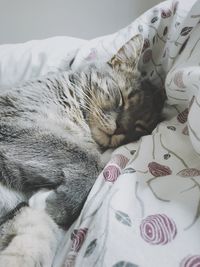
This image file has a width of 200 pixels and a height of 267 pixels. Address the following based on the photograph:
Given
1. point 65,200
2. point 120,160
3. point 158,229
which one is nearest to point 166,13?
point 120,160

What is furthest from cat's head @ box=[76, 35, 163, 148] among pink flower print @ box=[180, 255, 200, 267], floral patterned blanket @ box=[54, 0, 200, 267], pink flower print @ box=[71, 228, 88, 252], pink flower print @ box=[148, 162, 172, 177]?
pink flower print @ box=[180, 255, 200, 267]

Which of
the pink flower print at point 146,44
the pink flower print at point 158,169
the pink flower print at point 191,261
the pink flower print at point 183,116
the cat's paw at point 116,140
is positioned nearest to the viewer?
the pink flower print at point 191,261

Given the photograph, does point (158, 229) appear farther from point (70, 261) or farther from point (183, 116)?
point (183, 116)

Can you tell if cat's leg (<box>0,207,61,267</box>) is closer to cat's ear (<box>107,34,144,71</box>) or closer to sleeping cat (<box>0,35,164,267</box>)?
sleeping cat (<box>0,35,164,267</box>)

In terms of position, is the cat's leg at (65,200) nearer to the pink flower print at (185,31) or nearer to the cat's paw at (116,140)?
the cat's paw at (116,140)

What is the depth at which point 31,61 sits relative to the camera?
53.0 inches

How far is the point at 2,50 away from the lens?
1.41m

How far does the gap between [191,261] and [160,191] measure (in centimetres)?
16

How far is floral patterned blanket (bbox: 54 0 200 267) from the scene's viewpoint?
0.53 metres

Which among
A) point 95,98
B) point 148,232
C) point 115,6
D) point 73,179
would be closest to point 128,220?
point 148,232

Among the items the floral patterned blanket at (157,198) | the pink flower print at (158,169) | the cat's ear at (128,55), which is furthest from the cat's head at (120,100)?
the pink flower print at (158,169)

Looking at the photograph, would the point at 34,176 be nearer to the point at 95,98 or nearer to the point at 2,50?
the point at 95,98

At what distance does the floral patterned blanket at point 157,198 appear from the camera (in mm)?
532

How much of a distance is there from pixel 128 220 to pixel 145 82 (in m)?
0.71
